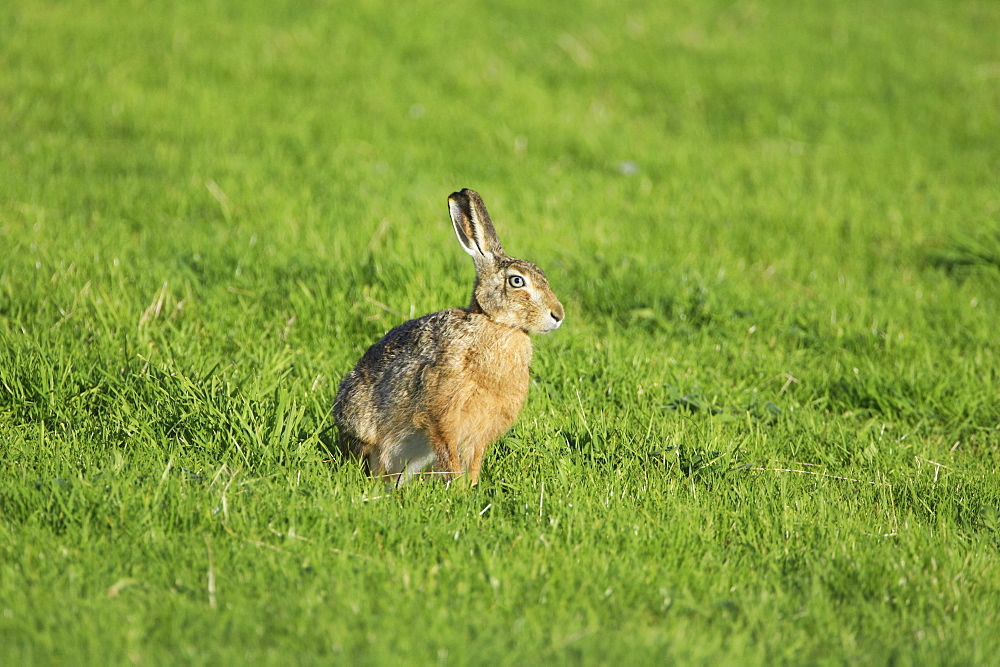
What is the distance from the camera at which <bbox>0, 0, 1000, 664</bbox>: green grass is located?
146 inches

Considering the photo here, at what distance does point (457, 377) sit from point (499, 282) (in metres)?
0.51

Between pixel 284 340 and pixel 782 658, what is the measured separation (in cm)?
352

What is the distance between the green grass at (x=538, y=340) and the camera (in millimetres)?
3709

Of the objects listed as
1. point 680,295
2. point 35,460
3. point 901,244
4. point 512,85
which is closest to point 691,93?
point 512,85

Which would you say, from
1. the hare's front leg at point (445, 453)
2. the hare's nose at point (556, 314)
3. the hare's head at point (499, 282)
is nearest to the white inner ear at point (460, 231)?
the hare's head at point (499, 282)

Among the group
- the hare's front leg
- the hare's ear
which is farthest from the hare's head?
the hare's front leg

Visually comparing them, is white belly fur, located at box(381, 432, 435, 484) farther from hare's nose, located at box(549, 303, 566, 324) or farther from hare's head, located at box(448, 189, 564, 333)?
hare's nose, located at box(549, 303, 566, 324)

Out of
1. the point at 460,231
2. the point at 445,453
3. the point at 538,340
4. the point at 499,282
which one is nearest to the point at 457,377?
the point at 445,453

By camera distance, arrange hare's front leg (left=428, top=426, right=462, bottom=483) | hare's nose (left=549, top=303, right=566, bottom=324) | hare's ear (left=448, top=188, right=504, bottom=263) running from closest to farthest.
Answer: hare's front leg (left=428, top=426, right=462, bottom=483), hare's nose (left=549, top=303, right=566, bottom=324), hare's ear (left=448, top=188, right=504, bottom=263)

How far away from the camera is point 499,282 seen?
4.76 metres

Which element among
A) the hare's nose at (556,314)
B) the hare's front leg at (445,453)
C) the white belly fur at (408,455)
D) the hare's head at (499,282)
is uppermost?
the hare's head at (499,282)

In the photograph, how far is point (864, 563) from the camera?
4047 millimetres

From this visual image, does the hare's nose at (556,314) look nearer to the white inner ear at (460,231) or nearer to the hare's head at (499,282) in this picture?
the hare's head at (499,282)

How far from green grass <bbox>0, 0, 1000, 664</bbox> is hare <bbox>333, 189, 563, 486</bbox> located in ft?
0.71
